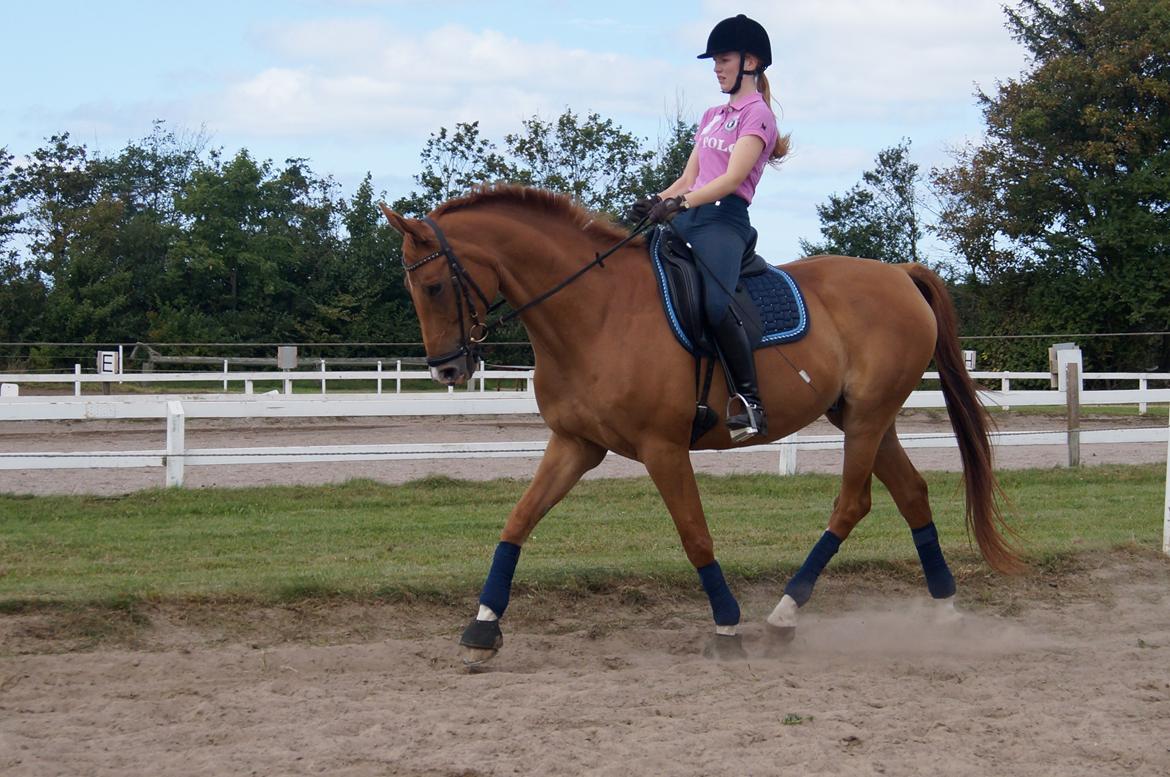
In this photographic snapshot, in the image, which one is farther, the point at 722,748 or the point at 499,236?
the point at 499,236

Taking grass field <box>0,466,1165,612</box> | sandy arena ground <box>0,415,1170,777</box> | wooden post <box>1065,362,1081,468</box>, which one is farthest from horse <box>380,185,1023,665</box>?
wooden post <box>1065,362,1081,468</box>

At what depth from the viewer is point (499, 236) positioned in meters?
5.98

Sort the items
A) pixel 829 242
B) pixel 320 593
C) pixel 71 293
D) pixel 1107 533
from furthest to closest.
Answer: pixel 829 242, pixel 71 293, pixel 1107 533, pixel 320 593

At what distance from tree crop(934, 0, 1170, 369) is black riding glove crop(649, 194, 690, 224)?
110ft

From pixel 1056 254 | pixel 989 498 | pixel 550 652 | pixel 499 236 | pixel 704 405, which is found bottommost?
pixel 550 652

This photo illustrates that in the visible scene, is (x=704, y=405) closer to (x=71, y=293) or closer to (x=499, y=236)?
(x=499, y=236)

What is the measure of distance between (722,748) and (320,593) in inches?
138

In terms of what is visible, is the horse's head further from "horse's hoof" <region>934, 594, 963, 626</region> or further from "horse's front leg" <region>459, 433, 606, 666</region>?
"horse's hoof" <region>934, 594, 963, 626</region>

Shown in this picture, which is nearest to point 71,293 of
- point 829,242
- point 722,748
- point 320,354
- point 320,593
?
point 320,354

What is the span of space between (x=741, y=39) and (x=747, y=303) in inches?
59.9

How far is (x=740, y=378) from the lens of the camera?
612cm

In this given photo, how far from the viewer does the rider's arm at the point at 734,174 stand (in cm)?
605

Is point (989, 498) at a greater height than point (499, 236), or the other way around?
point (499, 236)

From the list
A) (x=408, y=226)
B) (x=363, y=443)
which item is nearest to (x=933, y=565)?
(x=408, y=226)
